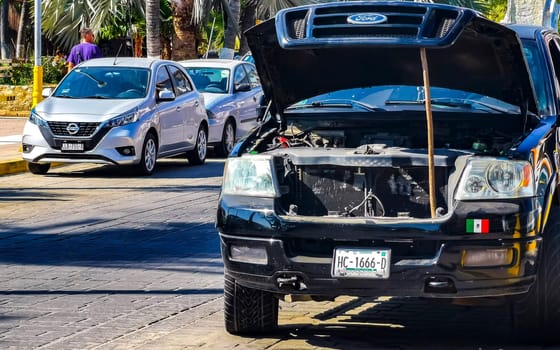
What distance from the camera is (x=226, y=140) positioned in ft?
72.6

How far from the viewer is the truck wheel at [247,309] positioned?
25.5 ft

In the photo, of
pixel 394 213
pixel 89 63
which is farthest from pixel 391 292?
pixel 89 63

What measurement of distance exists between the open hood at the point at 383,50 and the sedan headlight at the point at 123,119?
950 cm

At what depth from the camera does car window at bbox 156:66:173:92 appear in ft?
63.3

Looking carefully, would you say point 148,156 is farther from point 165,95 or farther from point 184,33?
point 184,33

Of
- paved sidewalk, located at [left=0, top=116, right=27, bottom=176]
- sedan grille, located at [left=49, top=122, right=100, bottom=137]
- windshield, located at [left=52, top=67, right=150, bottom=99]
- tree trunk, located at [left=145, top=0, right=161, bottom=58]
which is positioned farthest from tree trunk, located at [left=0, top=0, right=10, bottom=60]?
sedan grille, located at [left=49, top=122, right=100, bottom=137]

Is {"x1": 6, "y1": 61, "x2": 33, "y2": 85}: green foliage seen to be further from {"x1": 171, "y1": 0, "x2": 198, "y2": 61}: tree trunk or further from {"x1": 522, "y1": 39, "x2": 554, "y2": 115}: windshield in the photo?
{"x1": 522, "y1": 39, "x2": 554, "y2": 115}: windshield

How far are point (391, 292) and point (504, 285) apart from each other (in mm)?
598

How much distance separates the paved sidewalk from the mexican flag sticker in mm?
12452

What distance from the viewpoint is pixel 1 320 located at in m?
8.40

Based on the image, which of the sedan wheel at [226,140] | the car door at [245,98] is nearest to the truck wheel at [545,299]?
the sedan wheel at [226,140]

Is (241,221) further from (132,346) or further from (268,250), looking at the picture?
(132,346)

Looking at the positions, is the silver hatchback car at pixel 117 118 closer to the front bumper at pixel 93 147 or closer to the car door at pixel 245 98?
the front bumper at pixel 93 147

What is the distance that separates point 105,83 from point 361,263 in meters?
12.2
